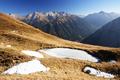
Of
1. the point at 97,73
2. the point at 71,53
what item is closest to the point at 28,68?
the point at 97,73

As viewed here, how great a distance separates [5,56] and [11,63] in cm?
401

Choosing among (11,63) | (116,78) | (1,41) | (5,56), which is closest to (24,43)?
(1,41)

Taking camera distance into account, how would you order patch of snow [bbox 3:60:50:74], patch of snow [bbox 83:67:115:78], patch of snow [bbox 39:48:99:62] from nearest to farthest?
1. patch of snow [bbox 3:60:50:74]
2. patch of snow [bbox 83:67:115:78]
3. patch of snow [bbox 39:48:99:62]

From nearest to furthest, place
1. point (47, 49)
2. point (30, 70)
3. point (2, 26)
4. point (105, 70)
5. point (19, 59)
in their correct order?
point (30, 70) < point (19, 59) < point (105, 70) < point (47, 49) < point (2, 26)

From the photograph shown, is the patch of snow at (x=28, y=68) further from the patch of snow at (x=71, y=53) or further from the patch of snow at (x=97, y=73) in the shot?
the patch of snow at (x=71, y=53)

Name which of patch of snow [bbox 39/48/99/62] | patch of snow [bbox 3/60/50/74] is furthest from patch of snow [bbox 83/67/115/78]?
patch of snow [bbox 39/48/99/62]

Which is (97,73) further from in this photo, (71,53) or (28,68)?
(71,53)

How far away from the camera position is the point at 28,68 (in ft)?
118

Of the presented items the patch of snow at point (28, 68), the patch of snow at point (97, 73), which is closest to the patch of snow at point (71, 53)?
the patch of snow at point (97, 73)

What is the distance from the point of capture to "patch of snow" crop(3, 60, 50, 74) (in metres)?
34.1

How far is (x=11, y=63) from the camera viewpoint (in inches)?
1480

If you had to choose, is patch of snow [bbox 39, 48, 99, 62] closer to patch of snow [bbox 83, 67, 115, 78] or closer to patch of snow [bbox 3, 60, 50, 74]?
patch of snow [bbox 83, 67, 115, 78]

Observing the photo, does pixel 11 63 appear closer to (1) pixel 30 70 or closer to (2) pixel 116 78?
(1) pixel 30 70

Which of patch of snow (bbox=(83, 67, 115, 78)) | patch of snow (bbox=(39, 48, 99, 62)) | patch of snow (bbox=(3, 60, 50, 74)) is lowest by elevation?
patch of snow (bbox=(83, 67, 115, 78))
